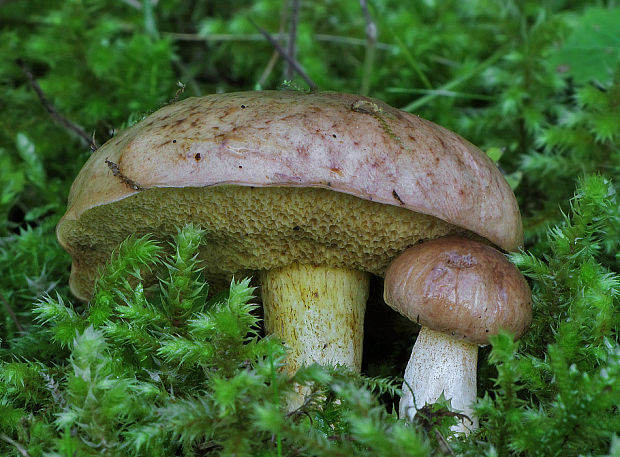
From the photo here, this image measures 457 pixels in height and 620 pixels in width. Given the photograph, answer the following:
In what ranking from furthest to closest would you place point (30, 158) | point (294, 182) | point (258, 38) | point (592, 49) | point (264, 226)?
point (258, 38) < point (592, 49) < point (30, 158) < point (264, 226) < point (294, 182)

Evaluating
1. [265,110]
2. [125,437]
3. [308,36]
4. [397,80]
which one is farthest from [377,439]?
[308,36]

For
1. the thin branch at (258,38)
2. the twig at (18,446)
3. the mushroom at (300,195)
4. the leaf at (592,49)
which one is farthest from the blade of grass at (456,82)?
the twig at (18,446)

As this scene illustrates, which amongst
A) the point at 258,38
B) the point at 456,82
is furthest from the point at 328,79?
the point at 456,82

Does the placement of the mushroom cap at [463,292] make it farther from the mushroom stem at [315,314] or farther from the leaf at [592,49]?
the leaf at [592,49]

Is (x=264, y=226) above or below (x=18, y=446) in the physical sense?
above

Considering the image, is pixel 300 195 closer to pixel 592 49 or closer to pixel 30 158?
A: pixel 30 158

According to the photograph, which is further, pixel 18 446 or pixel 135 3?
pixel 135 3
